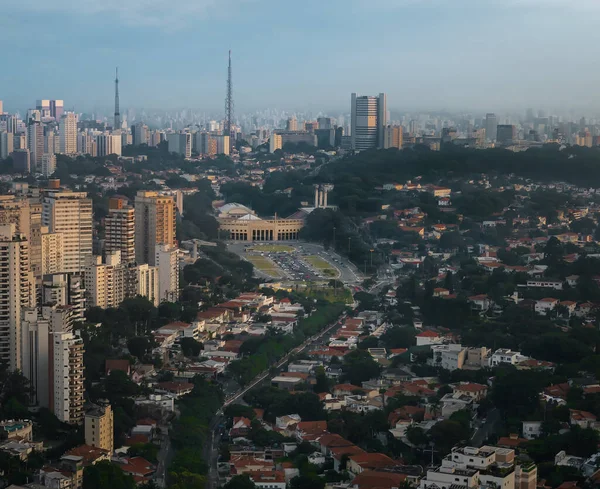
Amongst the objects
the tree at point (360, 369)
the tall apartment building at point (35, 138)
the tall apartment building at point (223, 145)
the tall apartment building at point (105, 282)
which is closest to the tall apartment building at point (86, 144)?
the tall apartment building at point (35, 138)

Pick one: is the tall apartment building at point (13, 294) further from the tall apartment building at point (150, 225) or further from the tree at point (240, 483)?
the tall apartment building at point (150, 225)

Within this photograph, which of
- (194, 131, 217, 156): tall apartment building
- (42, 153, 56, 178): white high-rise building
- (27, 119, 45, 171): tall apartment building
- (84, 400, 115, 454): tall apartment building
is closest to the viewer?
(84, 400, 115, 454): tall apartment building

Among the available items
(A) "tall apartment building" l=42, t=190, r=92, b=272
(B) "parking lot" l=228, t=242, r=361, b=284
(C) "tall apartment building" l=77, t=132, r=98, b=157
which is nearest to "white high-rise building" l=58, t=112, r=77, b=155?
(C) "tall apartment building" l=77, t=132, r=98, b=157

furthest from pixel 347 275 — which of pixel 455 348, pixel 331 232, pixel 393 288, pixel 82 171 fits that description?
pixel 82 171

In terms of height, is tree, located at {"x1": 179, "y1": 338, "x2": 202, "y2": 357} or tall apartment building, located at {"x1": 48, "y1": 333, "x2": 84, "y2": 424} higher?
tall apartment building, located at {"x1": 48, "y1": 333, "x2": 84, "y2": 424}

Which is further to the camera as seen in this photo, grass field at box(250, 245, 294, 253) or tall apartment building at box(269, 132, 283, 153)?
tall apartment building at box(269, 132, 283, 153)

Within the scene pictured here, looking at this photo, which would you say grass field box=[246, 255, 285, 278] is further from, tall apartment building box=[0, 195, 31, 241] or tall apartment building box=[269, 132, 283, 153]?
tall apartment building box=[269, 132, 283, 153]

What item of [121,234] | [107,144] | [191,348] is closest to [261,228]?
[121,234]
